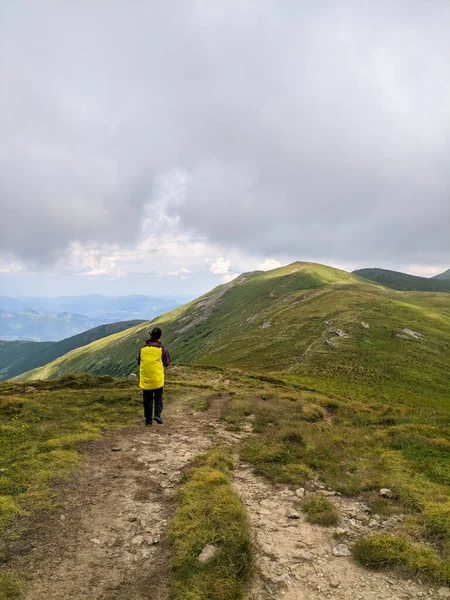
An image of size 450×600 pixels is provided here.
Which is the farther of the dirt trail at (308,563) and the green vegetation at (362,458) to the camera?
the green vegetation at (362,458)

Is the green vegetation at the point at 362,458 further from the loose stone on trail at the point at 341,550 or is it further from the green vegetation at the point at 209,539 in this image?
the green vegetation at the point at 209,539

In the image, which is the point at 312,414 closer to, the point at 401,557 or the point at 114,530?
the point at 401,557

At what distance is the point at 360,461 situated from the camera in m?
13.4

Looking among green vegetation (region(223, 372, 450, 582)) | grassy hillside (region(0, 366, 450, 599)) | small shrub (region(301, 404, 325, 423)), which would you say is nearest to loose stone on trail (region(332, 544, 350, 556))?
grassy hillside (region(0, 366, 450, 599))

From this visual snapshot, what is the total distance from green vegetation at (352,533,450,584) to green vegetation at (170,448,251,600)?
2531mm

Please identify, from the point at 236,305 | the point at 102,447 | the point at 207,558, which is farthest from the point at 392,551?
the point at 236,305

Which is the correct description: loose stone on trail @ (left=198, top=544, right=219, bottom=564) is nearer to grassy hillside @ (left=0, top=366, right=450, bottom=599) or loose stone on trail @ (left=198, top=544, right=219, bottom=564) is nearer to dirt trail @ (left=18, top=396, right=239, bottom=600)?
grassy hillside @ (left=0, top=366, right=450, bottom=599)

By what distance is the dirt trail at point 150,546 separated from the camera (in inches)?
257

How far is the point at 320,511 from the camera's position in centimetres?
926

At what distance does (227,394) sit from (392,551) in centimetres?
2162

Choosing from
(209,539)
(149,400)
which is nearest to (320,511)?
(209,539)

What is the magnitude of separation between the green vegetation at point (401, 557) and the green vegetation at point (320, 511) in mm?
1064

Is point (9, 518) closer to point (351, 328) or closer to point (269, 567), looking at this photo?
point (269, 567)

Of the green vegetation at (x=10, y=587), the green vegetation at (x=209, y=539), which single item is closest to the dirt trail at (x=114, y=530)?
the green vegetation at (x=10, y=587)
